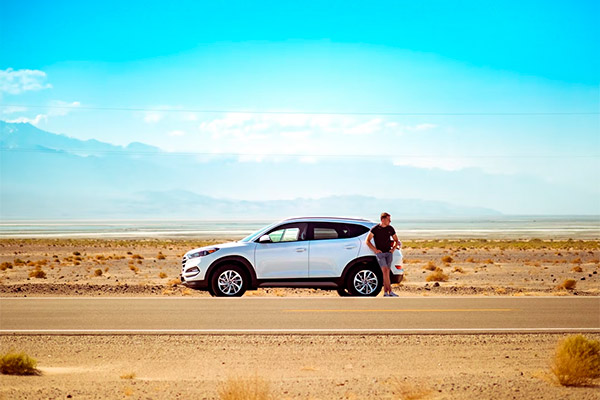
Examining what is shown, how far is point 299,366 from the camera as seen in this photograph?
10.2 meters

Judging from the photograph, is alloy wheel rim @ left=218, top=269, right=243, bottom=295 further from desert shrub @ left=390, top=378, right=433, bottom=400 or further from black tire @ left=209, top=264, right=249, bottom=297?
desert shrub @ left=390, top=378, right=433, bottom=400

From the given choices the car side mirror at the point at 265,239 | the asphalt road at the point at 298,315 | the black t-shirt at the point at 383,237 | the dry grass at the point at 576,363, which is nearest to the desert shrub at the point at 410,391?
the dry grass at the point at 576,363

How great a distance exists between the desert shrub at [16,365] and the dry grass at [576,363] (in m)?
7.16

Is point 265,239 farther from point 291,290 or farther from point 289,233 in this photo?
point 291,290

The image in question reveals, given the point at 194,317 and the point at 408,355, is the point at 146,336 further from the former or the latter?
the point at 408,355

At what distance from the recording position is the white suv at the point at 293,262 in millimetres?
17031

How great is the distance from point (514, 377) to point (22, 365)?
6.74 m

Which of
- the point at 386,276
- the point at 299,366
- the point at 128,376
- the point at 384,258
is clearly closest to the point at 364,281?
the point at 386,276

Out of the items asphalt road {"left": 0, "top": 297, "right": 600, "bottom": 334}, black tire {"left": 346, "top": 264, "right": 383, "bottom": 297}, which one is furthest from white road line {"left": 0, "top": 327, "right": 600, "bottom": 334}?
black tire {"left": 346, "top": 264, "right": 383, "bottom": 297}

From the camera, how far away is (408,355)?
36.0ft

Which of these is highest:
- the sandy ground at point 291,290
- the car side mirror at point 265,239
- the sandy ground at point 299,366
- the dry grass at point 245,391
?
the car side mirror at point 265,239

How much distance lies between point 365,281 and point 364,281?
0.02 meters

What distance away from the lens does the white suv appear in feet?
55.9

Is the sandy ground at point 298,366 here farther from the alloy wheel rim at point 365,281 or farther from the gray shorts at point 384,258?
the alloy wheel rim at point 365,281
